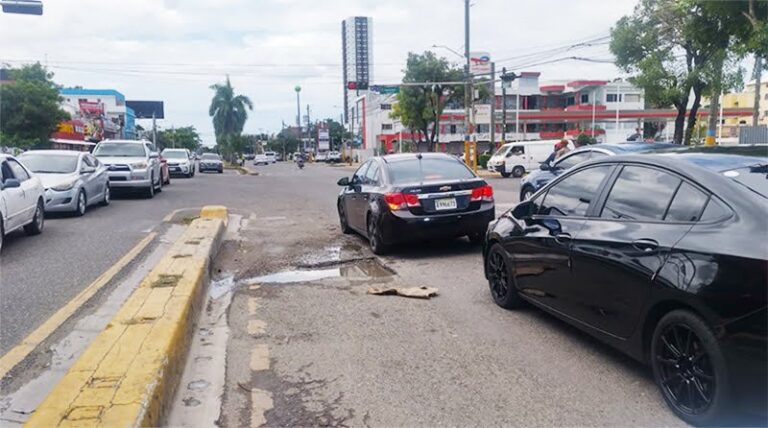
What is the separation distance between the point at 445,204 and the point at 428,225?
37 centimetres

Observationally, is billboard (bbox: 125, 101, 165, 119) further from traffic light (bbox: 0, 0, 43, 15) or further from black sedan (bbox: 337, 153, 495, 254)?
black sedan (bbox: 337, 153, 495, 254)

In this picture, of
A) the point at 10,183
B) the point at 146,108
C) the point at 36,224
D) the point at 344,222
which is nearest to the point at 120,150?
the point at 36,224

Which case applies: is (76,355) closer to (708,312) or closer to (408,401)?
(408,401)

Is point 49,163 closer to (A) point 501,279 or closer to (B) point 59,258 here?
(B) point 59,258

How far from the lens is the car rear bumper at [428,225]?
8.82m

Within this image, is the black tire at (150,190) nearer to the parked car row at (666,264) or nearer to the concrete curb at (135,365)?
the concrete curb at (135,365)

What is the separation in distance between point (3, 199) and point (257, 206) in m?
8.46

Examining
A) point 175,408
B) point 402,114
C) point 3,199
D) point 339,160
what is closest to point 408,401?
point 175,408

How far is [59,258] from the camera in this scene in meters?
9.15

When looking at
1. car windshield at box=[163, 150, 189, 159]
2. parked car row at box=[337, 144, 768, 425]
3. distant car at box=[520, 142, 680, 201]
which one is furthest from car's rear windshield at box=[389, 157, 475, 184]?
car windshield at box=[163, 150, 189, 159]

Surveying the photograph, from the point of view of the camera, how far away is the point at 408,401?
13.7 ft

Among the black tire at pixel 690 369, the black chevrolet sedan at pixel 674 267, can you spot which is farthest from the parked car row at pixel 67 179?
the black tire at pixel 690 369

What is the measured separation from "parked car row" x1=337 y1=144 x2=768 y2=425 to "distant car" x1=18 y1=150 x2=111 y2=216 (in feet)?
34.1

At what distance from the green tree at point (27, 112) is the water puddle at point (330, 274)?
3381 centimetres
